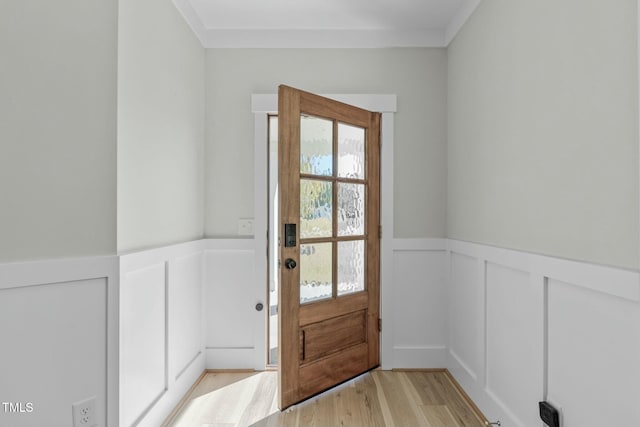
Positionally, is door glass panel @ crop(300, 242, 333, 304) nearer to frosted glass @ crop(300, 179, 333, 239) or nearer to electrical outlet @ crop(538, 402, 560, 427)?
frosted glass @ crop(300, 179, 333, 239)

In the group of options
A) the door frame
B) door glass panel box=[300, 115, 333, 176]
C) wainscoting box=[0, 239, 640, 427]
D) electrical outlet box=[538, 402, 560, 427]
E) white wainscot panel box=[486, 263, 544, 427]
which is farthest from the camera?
the door frame

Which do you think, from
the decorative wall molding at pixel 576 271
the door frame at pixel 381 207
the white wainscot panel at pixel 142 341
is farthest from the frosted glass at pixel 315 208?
the decorative wall molding at pixel 576 271

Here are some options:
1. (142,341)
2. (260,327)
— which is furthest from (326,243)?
(142,341)

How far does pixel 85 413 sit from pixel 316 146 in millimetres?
1798

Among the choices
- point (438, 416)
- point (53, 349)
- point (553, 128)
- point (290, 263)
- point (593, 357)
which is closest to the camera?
point (593, 357)

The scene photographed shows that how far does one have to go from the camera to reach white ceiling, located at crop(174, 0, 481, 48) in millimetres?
2537

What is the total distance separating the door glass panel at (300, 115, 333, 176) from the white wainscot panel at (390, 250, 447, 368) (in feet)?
2.74

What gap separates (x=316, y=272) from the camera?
259 cm

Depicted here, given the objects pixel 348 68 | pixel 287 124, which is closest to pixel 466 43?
pixel 348 68

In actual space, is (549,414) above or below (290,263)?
below

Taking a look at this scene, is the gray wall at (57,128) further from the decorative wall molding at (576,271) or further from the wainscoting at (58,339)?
the decorative wall molding at (576,271)

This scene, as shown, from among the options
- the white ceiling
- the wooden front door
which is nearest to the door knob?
the wooden front door

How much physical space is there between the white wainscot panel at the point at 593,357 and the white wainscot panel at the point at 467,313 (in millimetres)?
689

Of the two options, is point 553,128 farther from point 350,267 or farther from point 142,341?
point 142,341
